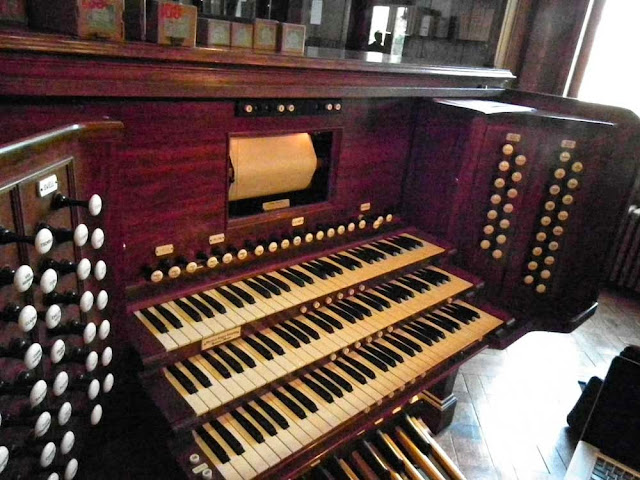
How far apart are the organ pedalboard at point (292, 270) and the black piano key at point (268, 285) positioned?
0.01 metres

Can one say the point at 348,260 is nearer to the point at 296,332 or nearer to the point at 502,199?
the point at 296,332

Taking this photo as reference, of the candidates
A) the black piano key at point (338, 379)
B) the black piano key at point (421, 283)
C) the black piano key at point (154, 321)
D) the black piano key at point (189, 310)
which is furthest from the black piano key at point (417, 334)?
the black piano key at point (154, 321)

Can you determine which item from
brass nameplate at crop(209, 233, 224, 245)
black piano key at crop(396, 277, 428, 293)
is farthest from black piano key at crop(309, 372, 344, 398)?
black piano key at crop(396, 277, 428, 293)

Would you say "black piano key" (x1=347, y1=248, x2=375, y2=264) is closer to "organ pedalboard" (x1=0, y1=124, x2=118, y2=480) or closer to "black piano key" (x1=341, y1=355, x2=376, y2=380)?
"black piano key" (x1=341, y1=355, x2=376, y2=380)

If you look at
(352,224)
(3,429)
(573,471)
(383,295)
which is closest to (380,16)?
(352,224)

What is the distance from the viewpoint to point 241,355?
5.35 ft

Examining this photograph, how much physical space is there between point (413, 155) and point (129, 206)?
1.48 m

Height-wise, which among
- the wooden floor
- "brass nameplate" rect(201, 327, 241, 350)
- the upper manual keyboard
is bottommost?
the wooden floor

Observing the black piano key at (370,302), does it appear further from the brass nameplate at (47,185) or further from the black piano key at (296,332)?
the brass nameplate at (47,185)

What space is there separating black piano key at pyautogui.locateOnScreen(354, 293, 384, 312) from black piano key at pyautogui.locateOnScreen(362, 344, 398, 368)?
163 millimetres

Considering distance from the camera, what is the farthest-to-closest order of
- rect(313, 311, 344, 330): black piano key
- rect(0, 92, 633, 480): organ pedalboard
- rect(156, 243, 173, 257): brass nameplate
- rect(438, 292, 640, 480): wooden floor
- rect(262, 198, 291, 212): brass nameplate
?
rect(438, 292, 640, 480): wooden floor < rect(262, 198, 291, 212): brass nameplate < rect(313, 311, 344, 330): black piano key < rect(156, 243, 173, 257): brass nameplate < rect(0, 92, 633, 480): organ pedalboard

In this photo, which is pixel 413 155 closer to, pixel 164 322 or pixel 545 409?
pixel 164 322

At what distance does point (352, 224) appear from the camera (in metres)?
2.28

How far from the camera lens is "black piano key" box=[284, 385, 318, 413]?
1.61 meters
